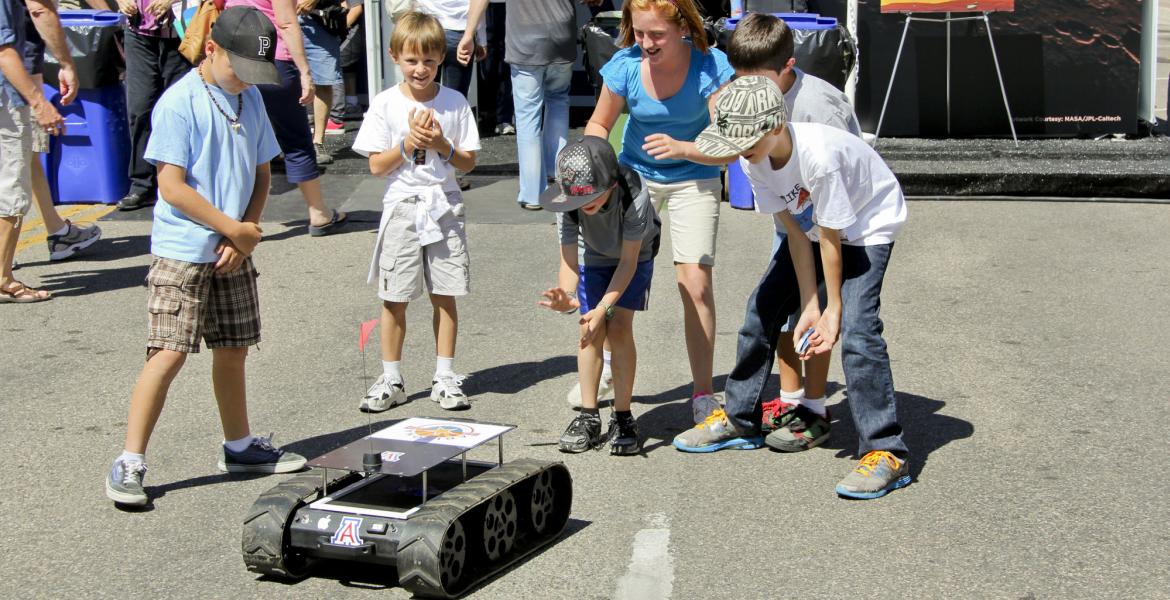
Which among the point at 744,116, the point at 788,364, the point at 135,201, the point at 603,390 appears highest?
the point at 744,116

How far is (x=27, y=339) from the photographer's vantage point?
7512 millimetres

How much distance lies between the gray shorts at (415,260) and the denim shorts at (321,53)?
5866 mm

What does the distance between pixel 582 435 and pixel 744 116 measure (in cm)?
153

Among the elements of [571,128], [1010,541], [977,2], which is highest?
[977,2]

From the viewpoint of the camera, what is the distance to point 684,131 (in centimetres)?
600

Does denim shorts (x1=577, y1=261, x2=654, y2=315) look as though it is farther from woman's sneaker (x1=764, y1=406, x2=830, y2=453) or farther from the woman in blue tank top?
woman's sneaker (x1=764, y1=406, x2=830, y2=453)

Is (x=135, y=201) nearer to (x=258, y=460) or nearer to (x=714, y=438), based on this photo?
(x=258, y=460)

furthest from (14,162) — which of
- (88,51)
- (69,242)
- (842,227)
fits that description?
(842,227)

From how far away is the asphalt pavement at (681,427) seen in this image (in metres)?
4.57

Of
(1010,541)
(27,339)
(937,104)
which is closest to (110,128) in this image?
(27,339)

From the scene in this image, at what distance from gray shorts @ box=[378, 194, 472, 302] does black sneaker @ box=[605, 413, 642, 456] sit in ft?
3.47

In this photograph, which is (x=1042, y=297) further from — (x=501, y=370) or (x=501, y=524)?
(x=501, y=524)

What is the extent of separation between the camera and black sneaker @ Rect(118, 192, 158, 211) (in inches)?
413

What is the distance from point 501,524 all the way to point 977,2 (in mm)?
8396
